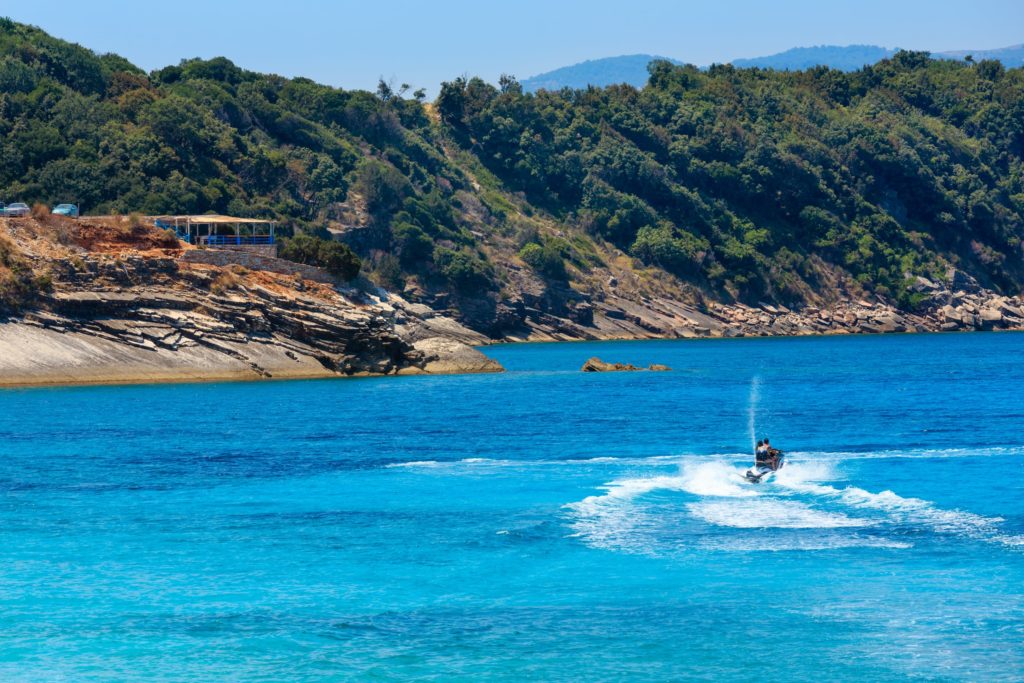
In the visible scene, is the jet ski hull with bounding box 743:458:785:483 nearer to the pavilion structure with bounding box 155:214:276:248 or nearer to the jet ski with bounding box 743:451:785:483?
the jet ski with bounding box 743:451:785:483

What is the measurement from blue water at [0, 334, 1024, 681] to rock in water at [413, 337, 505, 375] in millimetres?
25802

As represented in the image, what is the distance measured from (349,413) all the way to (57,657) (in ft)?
150

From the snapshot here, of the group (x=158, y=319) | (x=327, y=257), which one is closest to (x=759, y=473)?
(x=158, y=319)

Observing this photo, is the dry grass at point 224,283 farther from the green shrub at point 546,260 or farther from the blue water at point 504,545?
the green shrub at point 546,260

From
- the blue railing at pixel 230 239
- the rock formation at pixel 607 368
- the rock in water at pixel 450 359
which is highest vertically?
the blue railing at pixel 230 239

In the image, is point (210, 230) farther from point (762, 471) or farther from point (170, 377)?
point (762, 471)

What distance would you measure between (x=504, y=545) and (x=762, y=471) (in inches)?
583

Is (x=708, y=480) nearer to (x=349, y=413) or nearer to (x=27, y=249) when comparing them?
(x=349, y=413)

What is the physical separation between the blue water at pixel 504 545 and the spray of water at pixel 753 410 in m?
0.88

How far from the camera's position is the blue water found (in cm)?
2647

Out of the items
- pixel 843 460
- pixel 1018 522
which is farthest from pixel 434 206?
pixel 1018 522

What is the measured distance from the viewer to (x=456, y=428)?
65.6 m

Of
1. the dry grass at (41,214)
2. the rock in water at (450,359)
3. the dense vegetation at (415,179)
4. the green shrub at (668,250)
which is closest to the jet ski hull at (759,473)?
the rock in water at (450,359)

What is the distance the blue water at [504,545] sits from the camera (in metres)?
26.5
